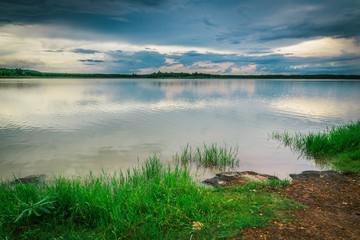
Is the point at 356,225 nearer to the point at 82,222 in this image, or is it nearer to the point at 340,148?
the point at 82,222

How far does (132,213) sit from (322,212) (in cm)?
447

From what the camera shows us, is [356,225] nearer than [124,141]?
Yes

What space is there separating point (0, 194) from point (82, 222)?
2.22m

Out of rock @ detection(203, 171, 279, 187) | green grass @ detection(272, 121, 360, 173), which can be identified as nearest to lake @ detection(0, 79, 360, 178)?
green grass @ detection(272, 121, 360, 173)

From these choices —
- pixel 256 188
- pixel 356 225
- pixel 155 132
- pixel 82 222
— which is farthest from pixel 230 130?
pixel 82 222

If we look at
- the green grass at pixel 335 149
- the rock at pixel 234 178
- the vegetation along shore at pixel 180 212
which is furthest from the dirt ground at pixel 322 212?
the green grass at pixel 335 149

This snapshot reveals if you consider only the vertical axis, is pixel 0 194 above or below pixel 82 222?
above

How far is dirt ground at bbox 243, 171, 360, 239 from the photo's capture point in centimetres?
411

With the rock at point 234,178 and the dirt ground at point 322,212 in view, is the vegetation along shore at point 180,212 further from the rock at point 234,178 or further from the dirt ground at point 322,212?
the rock at point 234,178

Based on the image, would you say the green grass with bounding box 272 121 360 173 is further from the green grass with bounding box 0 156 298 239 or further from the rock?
the green grass with bounding box 0 156 298 239

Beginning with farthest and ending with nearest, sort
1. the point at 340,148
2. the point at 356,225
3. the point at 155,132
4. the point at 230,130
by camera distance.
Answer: the point at 230,130
the point at 155,132
the point at 340,148
the point at 356,225

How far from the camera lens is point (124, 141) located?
42.4ft

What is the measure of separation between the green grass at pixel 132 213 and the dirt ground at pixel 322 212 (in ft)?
1.16

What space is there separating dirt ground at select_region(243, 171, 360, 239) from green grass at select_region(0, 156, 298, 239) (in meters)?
0.35
